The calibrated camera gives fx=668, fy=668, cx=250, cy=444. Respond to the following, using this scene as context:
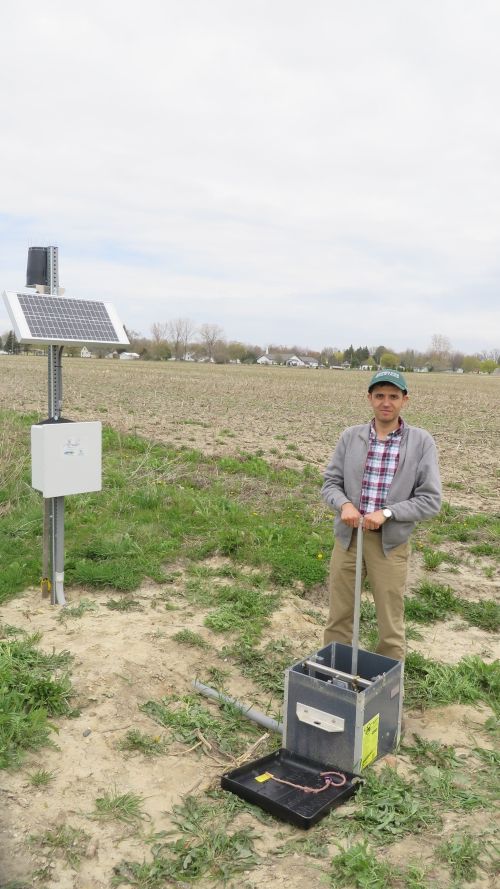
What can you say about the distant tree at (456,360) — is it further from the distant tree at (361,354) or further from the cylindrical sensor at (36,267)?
the cylindrical sensor at (36,267)

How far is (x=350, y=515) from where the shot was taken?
3980 mm

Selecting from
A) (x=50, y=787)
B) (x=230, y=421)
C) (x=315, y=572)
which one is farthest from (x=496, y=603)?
(x=230, y=421)

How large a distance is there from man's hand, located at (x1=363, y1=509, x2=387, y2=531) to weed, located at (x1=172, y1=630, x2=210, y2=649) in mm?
1854

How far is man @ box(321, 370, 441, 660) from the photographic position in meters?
4.00

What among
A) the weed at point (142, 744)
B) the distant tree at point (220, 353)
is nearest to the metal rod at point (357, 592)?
the weed at point (142, 744)

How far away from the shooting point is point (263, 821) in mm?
3297

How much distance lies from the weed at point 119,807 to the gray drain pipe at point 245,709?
0.95 m

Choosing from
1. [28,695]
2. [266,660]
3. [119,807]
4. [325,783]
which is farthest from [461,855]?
[28,695]

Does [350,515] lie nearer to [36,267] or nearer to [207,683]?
[207,683]

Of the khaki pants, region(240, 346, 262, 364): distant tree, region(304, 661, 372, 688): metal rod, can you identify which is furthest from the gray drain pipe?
region(240, 346, 262, 364): distant tree

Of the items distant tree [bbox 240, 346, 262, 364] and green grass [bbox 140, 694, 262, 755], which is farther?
distant tree [bbox 240, 346, 262, 364]

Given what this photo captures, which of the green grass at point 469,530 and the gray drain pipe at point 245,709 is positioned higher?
the green grass at point 469,530

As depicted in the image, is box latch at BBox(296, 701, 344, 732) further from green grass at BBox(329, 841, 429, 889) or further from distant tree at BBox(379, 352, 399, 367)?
distant tree at BBox(379, 352, 399, 367)

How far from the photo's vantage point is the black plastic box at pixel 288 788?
3277 mm
